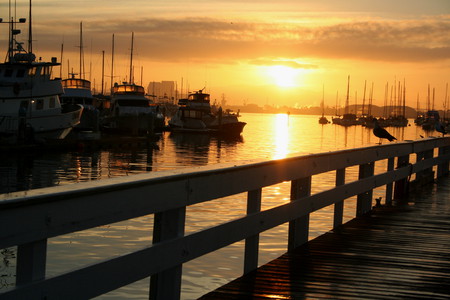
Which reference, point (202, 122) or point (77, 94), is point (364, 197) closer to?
point (77, 94)

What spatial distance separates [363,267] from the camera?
6961 millimetres

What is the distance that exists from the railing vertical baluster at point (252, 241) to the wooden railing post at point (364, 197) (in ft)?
13.7

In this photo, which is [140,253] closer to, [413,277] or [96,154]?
[413,277]

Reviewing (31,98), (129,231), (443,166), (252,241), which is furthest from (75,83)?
(252,241)

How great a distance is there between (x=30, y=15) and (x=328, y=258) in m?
52.4

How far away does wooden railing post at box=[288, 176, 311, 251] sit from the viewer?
305 inches

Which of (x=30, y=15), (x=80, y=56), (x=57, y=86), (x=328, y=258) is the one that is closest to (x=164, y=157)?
(x=57, y=86)

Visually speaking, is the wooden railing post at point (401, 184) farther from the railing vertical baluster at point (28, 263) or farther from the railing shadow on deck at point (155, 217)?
the railing vertical baluster at point (28, 263)

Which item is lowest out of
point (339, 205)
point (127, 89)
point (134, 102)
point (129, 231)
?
point (129, 231)

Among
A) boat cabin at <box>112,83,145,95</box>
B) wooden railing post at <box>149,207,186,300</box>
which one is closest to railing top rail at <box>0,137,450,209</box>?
wooden railing post at <box>149,207,186,300</box>

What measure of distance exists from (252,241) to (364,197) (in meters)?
4.77

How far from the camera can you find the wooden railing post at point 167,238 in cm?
472

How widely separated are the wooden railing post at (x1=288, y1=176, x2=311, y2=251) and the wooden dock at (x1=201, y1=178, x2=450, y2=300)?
0.09 meters

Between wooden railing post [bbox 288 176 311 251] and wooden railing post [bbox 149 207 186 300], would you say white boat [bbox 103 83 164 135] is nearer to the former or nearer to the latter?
wooden railing post [bbox 288 176 311 251]
